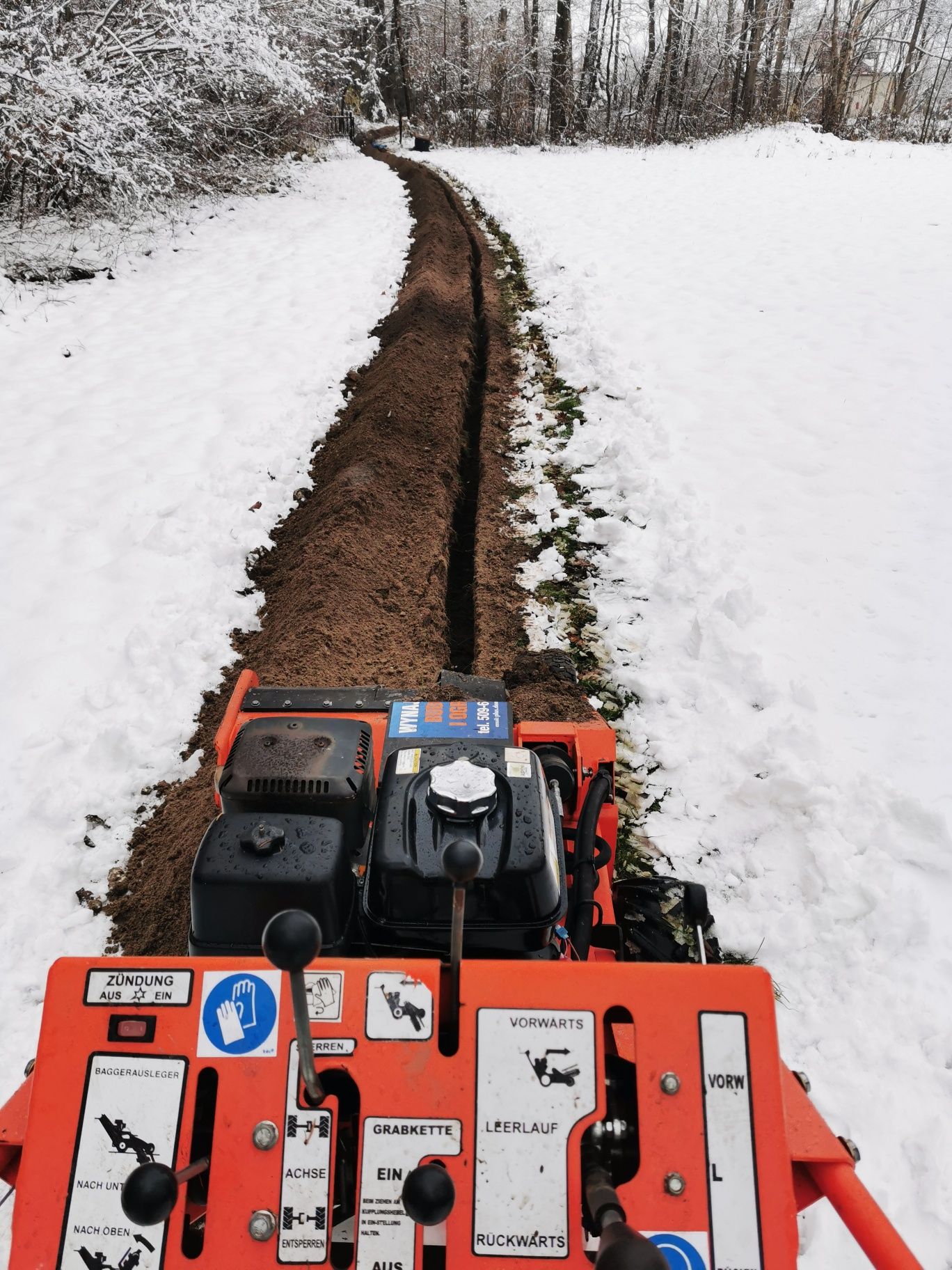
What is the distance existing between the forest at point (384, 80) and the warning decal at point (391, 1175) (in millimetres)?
10455

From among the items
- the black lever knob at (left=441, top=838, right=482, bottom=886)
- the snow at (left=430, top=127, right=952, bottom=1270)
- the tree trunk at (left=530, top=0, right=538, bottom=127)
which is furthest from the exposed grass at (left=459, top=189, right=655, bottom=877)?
the tree trunk at (left=530, top=0, right=538, bottom=127)

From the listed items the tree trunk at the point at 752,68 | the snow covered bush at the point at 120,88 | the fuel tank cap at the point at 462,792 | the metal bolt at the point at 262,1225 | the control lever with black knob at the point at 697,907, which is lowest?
the metal bolt at the point at 262,1225

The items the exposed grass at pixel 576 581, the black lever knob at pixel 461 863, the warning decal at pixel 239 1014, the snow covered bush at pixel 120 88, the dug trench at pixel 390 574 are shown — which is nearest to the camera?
the black lever knob at pixel 461 863

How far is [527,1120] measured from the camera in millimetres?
1637

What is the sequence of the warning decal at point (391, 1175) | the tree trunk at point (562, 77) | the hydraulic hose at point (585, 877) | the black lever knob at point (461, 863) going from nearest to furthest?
the black lever knob at point (461, 863), the warning decal at point (391, 1175), the hydraulic hose at point (585, 877), the tree trunk at point (562, 77)

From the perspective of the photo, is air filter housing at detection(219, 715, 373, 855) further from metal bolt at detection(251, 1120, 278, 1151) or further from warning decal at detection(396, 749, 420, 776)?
metal bolt at detection(251, 1120, 278, 1151)

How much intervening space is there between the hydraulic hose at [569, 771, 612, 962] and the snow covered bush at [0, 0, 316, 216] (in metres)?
9.73

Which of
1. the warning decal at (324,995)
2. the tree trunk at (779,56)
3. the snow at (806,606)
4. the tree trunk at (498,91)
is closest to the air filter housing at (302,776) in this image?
the warning decal at (324,995)

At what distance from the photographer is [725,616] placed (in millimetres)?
4715

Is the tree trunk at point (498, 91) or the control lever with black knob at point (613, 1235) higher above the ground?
the tree trunk at point (498, 91)

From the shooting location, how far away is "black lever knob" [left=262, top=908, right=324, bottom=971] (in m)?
1.27

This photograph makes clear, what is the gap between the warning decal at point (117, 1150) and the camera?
1.59m

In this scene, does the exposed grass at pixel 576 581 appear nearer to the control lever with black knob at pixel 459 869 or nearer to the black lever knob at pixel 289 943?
the control lever with black knob at pixel 459 869

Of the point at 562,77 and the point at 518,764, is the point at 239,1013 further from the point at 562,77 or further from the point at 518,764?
the point at 562,77
